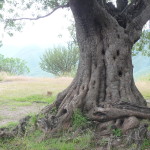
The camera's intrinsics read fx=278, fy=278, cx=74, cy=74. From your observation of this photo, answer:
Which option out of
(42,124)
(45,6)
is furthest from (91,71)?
(45,6)

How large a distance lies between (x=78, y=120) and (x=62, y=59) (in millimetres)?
39877

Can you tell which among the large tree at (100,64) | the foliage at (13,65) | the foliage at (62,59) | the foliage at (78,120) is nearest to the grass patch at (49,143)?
the foliage at (78,120)

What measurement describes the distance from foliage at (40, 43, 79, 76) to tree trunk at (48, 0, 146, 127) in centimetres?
3662

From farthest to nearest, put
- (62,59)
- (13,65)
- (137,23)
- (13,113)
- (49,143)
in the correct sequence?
(13,65)
(62,59)
(13,113)
(137,23)
(49,143)

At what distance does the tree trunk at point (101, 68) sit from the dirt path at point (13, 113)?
2169 millimetres

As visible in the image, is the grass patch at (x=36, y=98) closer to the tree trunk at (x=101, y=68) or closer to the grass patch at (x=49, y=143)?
the tree trunk at (x=101, y=68)

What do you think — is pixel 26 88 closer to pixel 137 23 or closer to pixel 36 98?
pixel 36 98

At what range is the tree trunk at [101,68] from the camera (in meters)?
7.83

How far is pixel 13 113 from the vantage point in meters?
11.0

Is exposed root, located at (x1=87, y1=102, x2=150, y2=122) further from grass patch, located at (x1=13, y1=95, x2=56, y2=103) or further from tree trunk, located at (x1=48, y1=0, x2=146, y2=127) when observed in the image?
grass patch, located at (x1=13, y1=95, x2=56, y2=103)

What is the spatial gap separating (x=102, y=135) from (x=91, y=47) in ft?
9.33

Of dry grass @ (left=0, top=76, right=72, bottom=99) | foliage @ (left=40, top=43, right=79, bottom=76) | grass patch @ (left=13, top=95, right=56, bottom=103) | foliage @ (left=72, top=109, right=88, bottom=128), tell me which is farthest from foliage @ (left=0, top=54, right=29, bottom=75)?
foliage @ (left=72, top=109, right=88, bottom=128)

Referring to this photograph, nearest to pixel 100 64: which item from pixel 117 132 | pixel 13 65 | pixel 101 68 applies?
pixel 101 68

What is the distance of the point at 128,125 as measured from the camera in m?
6.42
